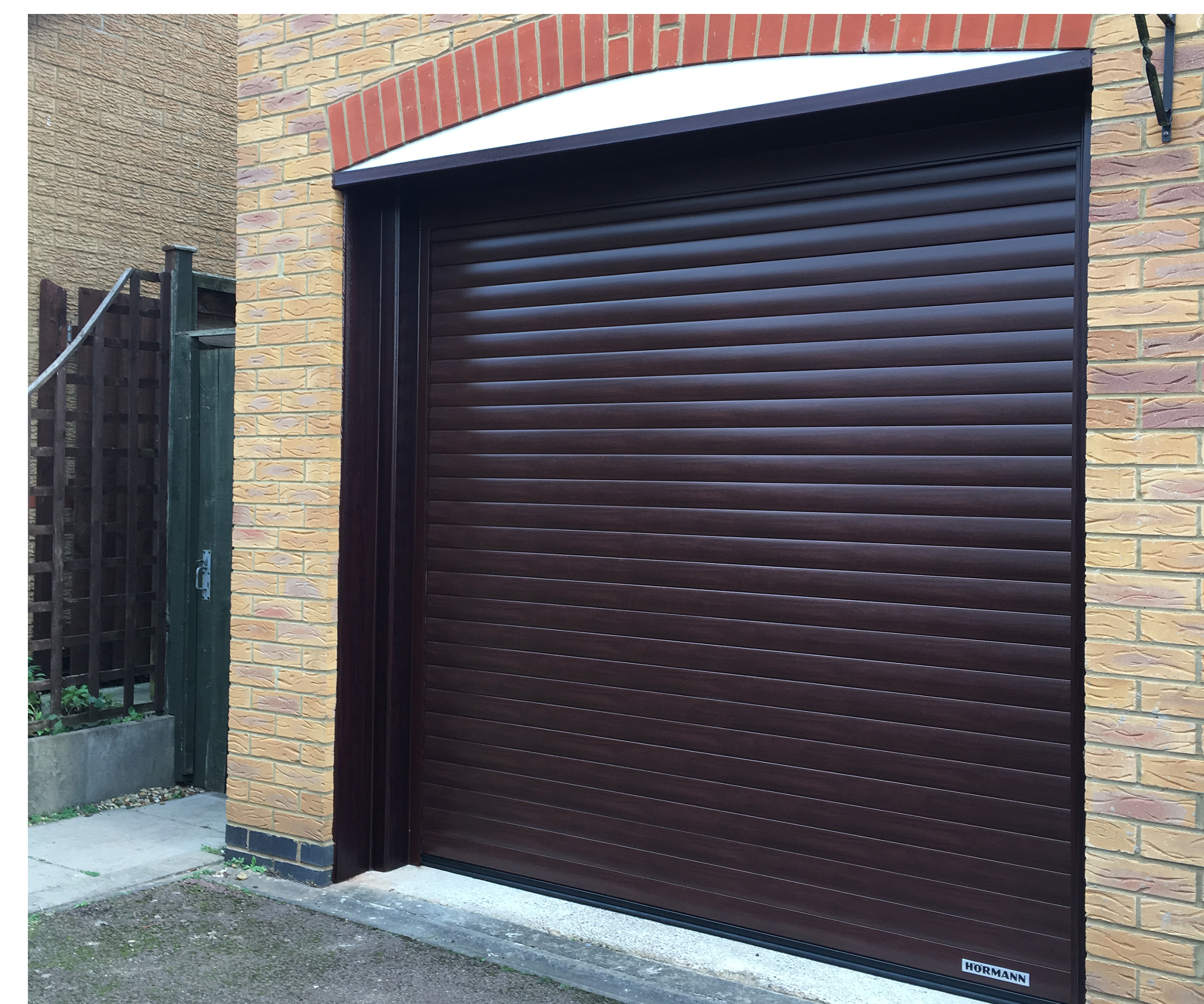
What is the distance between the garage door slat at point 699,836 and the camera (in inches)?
136

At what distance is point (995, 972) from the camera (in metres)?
3.41

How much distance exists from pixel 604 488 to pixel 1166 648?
2158 mm

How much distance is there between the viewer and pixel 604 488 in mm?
4289

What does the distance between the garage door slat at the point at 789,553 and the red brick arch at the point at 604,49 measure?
158 centimetres

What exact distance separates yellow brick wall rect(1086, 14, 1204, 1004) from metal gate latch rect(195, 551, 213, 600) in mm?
4505

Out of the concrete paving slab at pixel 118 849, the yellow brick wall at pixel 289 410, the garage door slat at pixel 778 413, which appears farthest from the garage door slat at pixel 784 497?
the concrete paving slab at pixel 118 849

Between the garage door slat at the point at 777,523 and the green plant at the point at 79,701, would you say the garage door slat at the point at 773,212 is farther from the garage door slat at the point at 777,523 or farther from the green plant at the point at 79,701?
the green plant at the point at 79,701

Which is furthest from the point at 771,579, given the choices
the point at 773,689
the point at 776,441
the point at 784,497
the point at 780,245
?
the point at 780,245

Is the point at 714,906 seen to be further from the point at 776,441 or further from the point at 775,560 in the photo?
the point at 776,441

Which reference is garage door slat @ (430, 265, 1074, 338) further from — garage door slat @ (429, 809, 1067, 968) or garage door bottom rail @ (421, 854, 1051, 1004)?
garage door bottom rail @ (421, 854, 1051, 1004)

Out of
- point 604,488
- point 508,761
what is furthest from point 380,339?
point 508,761

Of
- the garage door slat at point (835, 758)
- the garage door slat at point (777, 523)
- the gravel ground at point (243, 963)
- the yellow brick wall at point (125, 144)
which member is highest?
the yellow brick wall at point (125, 144)

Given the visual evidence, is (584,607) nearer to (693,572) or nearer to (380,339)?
(693,572)

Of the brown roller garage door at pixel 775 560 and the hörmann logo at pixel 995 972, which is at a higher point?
the brown roller garage door at pixel 775 560
